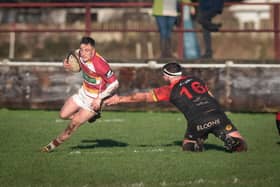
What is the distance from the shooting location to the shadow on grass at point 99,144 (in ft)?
44.3

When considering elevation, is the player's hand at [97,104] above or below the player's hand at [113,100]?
below

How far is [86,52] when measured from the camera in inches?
514

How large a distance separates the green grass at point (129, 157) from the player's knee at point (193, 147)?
150 mm

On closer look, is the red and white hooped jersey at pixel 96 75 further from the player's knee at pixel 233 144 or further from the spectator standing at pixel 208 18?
the spectator standing at pixel 208 18

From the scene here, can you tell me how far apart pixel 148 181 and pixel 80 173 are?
3.23 feet

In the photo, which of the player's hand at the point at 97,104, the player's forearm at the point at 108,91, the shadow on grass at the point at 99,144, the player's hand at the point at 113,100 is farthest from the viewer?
the shadow on grass at the point at 99,144

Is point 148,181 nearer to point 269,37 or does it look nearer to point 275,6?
point 275,6

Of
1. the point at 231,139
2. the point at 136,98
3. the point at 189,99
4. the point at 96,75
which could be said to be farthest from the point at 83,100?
the point at 231,139

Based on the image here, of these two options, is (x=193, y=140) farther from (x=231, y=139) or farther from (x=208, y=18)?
(x=208, y=18)

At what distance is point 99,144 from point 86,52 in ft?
5.24

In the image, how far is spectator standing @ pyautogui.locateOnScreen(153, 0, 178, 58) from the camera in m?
20.1

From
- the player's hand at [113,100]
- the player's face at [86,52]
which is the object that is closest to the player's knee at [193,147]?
the player's hand at [113,100]

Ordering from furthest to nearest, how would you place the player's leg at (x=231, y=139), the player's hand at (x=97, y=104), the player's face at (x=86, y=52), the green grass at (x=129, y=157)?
the player's face at (x=86, y=52) < the player's hand at (x=97, y=104) < the player's leg at (x=231, y=139) < the green grass at (x=129, y=157)

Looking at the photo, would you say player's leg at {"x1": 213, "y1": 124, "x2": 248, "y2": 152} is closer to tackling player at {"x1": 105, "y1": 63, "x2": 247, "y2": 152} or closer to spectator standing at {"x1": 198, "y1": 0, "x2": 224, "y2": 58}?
tackling player at {"x1": 105, "y1": 63, "x2": 247, "y2": 152}
